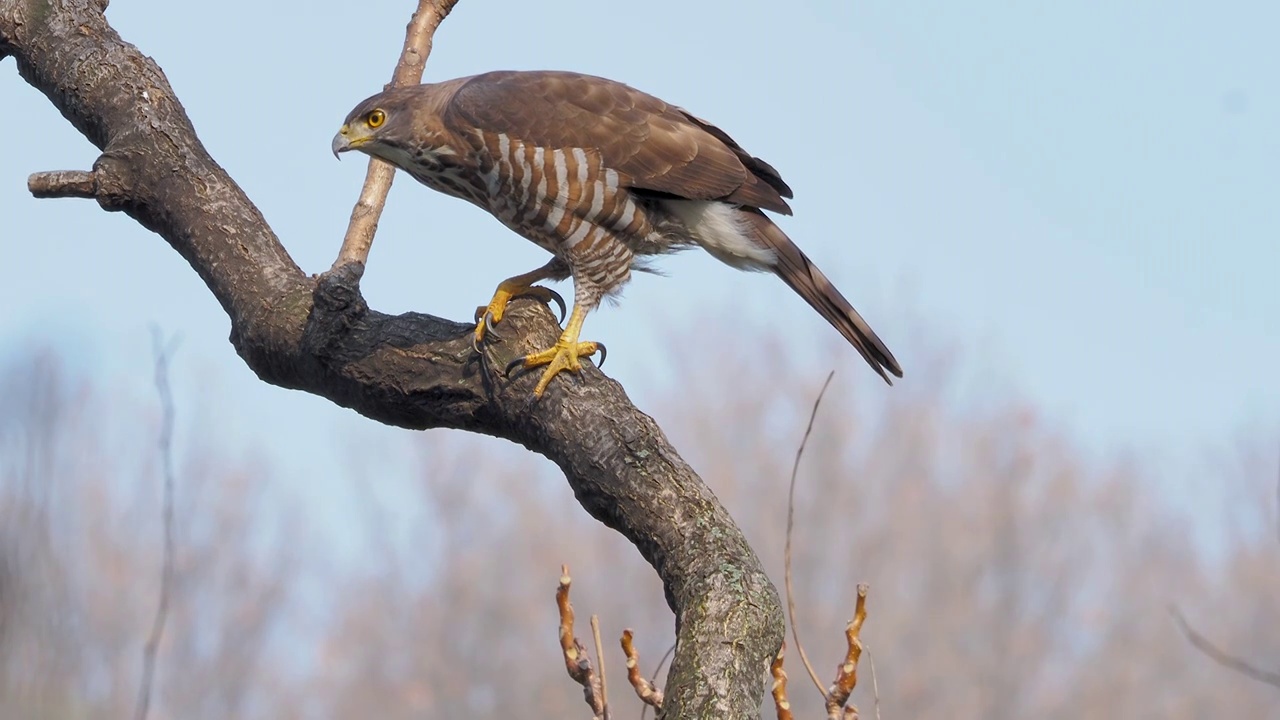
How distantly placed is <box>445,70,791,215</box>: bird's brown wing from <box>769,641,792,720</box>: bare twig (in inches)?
73.3

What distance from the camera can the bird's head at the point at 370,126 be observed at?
397cm

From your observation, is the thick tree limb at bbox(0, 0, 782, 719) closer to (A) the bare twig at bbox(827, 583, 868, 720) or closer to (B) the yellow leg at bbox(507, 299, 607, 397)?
(B) the yellow leg at bbox(507, 299, 607, 397)

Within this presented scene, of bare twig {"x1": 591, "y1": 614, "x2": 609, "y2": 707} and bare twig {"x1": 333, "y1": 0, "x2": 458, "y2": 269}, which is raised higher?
bare twig {"x1": 333, "y1": 0, "x2": 458, "y2": 269}

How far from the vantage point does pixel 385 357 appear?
Answer: 9.63 feet

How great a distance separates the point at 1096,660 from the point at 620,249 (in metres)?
25.0

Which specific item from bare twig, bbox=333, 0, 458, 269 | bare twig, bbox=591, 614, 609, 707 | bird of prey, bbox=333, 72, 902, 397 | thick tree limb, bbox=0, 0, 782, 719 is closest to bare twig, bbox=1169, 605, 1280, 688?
bird of prey, bbox=333, 72, 902, 397

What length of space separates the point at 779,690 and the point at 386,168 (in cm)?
256

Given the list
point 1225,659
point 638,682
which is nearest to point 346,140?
point 638,682

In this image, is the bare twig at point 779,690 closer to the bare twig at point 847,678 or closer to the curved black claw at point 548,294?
the bare twig at point 847,678

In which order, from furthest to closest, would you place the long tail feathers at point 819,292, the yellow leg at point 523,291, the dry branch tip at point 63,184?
1. the long tail feathers at point 819,292
2. the yellow leg at point 523,291
3. the dry branch tip at point 63,184

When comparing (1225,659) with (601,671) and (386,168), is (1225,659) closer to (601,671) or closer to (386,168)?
(601,671)

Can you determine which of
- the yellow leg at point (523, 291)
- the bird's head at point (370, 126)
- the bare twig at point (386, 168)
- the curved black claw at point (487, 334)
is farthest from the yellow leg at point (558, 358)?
the bird's head at point (370, 126)

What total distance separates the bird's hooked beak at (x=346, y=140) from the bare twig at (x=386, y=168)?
0.13m

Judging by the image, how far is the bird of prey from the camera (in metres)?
3.73
